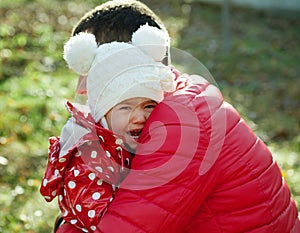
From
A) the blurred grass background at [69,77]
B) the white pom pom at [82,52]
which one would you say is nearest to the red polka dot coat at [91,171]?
the white pom pom at [82,52]

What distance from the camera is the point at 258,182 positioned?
2.13m

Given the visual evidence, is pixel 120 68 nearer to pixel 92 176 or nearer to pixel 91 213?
pixel 92 176

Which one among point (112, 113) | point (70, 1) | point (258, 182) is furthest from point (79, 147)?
point (70, 1)

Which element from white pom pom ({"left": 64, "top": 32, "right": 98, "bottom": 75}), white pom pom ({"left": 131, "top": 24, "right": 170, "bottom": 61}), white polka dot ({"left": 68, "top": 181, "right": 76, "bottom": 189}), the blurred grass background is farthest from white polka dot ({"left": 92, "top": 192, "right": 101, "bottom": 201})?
the blurred grass background

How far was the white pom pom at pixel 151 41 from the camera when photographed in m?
2.17

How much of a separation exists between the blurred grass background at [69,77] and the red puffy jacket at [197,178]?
4.56 ft

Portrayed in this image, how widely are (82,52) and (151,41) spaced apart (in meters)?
0.27

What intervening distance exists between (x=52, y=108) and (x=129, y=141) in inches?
107

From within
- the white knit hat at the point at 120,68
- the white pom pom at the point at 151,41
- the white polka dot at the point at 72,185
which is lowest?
the white polka dot at the point at 72,185

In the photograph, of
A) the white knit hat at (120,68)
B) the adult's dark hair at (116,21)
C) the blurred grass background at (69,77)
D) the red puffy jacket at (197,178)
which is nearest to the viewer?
the red puffy jacket at (197,178)

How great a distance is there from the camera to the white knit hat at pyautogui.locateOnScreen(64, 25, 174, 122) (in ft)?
6.85

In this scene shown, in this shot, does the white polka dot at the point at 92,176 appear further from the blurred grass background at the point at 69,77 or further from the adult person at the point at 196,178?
the blurred grass background at the point at 69,77

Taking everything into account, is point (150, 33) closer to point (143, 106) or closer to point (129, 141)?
point (143, 106)

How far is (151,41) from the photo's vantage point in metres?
2.17
